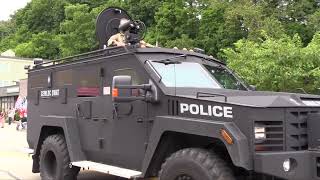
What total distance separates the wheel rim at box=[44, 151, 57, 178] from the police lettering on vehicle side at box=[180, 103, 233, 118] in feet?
12.4

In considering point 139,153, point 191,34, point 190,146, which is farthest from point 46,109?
point 191,34

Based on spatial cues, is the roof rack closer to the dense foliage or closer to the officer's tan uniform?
the officer's tan uniform

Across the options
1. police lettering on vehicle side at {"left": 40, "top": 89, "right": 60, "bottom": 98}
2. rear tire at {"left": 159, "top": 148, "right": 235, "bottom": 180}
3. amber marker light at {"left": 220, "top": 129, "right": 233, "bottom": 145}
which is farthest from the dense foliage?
amber marker light at {"left": 220, "top": 129, "right": 233, "bottom": 145}

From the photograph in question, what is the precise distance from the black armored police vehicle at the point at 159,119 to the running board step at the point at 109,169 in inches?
0.7

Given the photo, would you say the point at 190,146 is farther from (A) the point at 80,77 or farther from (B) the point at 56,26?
(B) the point at 56,26

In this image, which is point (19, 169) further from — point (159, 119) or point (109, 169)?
point (159, 119)

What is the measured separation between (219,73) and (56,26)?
7909 cm

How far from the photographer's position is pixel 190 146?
675 centimetres

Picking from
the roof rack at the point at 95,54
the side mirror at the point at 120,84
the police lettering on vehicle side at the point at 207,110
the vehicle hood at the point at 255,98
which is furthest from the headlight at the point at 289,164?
the roof rack at the point at 95,54

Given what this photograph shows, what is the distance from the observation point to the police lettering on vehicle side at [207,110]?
606cm

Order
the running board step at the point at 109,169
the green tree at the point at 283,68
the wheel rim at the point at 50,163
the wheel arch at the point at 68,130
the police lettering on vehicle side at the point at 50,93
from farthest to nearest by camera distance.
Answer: the green tree at the point at 283,68
the police lettering on vehicle side at the point at 50,93
the wheel rim at the point at 50,163
the wheel arch at the point at 68,130
the running board step at the point at 109,169

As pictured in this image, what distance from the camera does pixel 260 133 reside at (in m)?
5.86

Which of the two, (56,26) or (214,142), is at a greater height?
(56,26)

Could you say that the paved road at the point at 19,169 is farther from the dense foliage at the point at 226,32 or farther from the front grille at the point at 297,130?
the dense foliage at the point at 226,32
